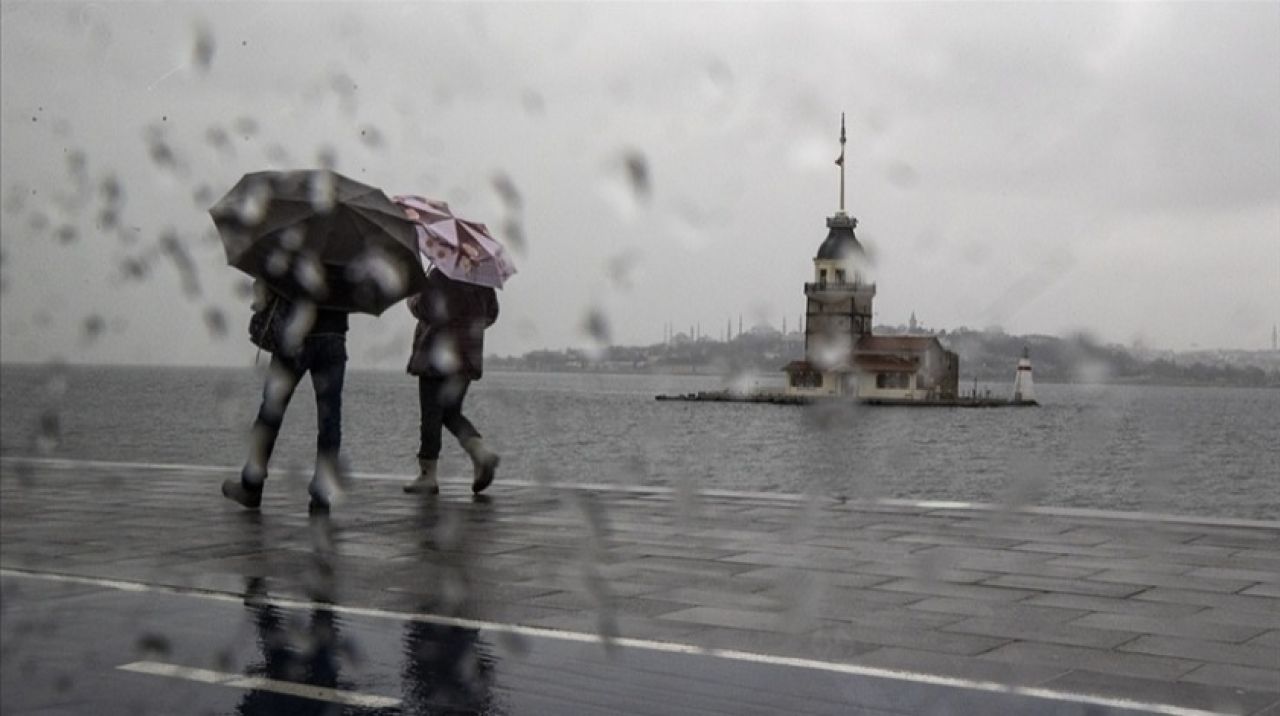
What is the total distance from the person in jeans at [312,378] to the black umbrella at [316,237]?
171mm

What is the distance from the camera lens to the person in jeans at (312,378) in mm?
10953

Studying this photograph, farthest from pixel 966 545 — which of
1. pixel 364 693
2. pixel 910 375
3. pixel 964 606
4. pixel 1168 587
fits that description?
pixel 910 375

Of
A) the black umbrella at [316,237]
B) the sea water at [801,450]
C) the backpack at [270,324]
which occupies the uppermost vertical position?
the black umbrella at [316,237]

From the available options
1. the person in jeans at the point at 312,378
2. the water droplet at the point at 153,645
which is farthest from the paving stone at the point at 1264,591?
the person in jeans at the point at 312,378

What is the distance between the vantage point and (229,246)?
34.9ft

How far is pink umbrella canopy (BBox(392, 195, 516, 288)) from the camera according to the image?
1187cm

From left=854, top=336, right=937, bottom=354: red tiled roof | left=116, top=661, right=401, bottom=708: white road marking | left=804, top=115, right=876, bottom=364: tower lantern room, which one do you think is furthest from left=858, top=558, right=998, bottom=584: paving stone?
left=854, top=336, right=937, bottom=354: red tiled roof

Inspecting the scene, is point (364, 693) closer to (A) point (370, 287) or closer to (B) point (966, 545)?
(B) point (966, 545)

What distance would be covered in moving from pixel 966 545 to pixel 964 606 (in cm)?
250

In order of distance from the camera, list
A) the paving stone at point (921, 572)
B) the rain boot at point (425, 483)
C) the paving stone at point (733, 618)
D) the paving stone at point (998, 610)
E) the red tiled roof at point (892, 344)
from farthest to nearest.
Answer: the red tiled roof at point (892, 344), the rain boot at point (425, 483), the paving stone at point (921, 572), the paving stone at point (998, 610), the paving stone at point (733, 618)

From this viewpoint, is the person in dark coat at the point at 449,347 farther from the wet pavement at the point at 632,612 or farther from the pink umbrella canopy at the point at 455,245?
the wet pavement at the point at 632,612

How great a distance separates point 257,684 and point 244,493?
20.4 feet

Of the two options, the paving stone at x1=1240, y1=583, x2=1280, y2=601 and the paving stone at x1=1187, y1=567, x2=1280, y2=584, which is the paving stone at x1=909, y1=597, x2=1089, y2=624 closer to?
the paving stone at x1=1240, y1=583, x2=1280, y2=601

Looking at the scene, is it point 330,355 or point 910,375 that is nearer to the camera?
point 330,355
